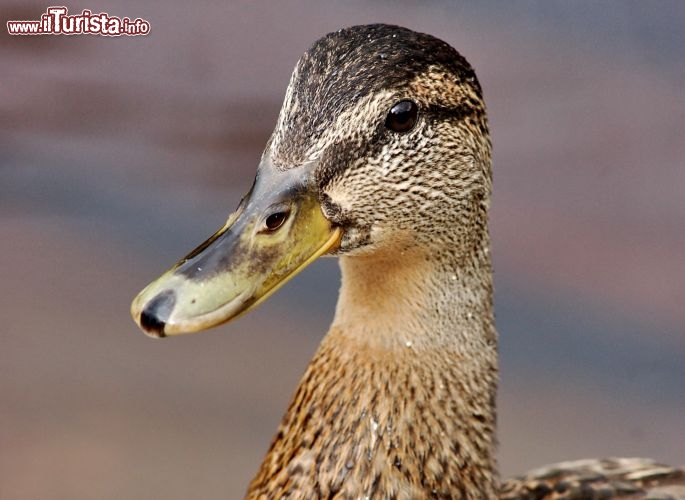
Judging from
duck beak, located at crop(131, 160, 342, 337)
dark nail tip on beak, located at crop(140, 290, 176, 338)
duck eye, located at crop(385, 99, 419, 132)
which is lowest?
dark nail tip on beak, located at crop(140, 290, 176, 338)

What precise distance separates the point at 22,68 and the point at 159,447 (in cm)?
140

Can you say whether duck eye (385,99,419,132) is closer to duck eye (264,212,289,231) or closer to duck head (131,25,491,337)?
duck head (131,25,491,337)

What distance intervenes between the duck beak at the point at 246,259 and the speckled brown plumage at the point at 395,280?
0.03 metres

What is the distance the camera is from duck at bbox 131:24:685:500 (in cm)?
168

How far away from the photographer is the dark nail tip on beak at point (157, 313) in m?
1.61

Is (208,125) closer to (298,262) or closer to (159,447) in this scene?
(159,447)

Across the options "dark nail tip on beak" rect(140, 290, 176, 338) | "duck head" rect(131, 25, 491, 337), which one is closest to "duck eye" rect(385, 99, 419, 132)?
"duck head" rect(131, 25, 491, 337)

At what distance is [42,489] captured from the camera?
3127 millimetres

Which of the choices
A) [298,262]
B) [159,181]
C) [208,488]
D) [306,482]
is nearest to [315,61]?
[298,262]

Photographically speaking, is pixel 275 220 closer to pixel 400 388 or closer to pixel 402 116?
pixel 402 116

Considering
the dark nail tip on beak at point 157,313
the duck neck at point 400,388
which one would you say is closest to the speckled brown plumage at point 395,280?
the duck neck at point 400,388

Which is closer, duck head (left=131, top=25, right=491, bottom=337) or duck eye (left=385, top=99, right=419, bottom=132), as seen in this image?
duck head (left=131, top=25, right=491, bottom=337)

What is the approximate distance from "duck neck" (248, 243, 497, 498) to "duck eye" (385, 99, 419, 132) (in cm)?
22

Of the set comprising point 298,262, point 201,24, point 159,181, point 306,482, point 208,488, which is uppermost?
point 201,24
